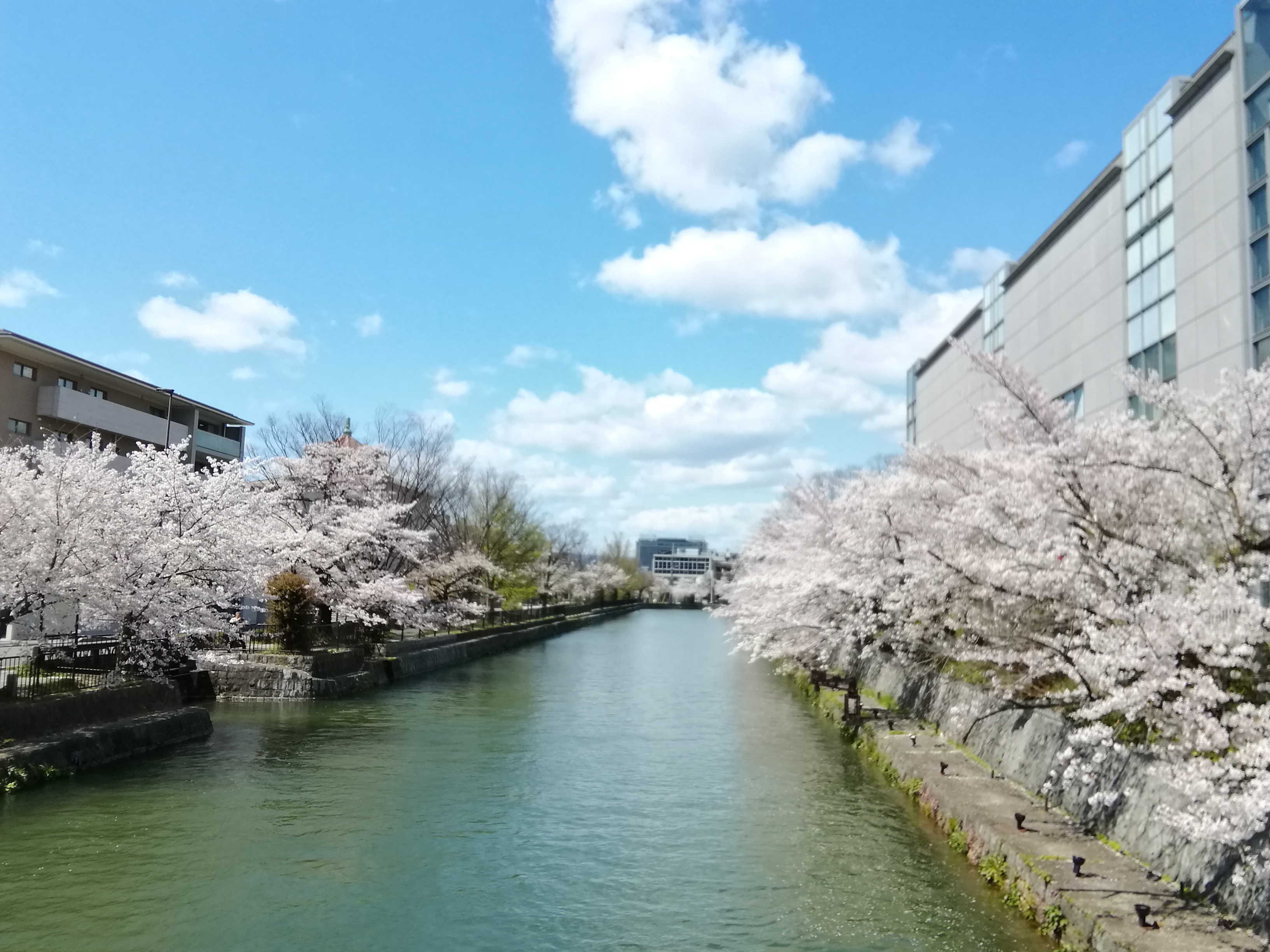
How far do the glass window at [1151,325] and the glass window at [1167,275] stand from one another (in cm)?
53

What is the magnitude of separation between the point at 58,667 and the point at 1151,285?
97.2ft

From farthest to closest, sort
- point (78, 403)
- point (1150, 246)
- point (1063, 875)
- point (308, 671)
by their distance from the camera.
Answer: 1. point (78, 403)
2. point (1150, 246)
3. point (308, 671)
4. point (1063, 875)

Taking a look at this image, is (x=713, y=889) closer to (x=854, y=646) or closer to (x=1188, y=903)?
(x=1188, y=903)

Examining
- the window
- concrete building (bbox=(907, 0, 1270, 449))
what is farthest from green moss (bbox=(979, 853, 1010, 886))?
the window

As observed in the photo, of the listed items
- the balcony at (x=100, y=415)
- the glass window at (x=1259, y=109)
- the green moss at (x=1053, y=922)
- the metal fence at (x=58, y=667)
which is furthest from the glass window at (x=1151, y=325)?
the balcony at (x=100, y=415)

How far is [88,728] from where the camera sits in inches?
631

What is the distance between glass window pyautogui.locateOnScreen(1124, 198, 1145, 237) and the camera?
28828mm

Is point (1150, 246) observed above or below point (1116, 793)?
above

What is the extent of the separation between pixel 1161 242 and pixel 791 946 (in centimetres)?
2569

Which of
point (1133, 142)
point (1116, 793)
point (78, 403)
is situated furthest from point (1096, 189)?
point (78, 403)

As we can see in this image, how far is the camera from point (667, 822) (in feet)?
44.7

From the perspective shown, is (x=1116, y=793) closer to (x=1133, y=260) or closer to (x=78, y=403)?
(x=1133, y=260)

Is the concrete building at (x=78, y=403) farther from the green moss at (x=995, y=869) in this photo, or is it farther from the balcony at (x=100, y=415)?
the green moss at (x=995, y=869)

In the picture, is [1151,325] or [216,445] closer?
[1151,325]
